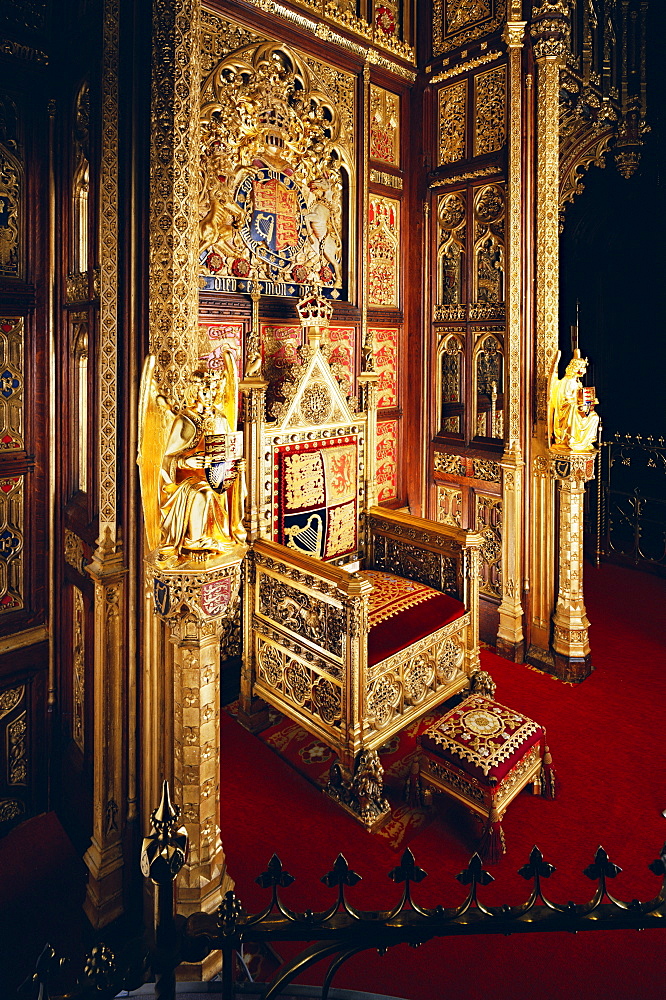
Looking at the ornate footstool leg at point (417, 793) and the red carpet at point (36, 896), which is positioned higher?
the ornate footstool leg at point (417, 793)

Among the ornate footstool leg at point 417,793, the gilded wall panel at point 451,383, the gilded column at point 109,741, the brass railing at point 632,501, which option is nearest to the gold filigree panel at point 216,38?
the gilded wall panel at point 451,383

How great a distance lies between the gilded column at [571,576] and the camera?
4.80 metres

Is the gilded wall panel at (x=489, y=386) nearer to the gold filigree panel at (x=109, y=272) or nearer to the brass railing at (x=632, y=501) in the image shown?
the brass railing at (x=632, y=501)

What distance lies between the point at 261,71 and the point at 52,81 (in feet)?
5.29

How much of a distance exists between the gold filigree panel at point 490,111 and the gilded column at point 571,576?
8.27 ft

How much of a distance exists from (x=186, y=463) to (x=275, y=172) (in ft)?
10.2

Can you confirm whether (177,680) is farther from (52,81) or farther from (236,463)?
(52,81)

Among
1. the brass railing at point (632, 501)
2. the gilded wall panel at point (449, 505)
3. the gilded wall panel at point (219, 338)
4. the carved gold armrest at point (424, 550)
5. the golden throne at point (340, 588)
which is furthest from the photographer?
the brass railing at point (632, 501)

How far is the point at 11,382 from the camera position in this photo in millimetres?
3293

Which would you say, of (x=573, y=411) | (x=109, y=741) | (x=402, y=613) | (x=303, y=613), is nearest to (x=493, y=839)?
(x=402, y=613)

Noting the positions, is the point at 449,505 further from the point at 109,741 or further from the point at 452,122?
the point at 109,741

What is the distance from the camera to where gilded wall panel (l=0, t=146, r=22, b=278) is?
3166 millimetres

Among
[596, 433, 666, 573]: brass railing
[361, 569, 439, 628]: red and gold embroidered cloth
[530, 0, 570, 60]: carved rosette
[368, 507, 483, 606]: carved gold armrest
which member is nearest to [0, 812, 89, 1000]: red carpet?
[361, 569, 439, 628]: red and gold embroidered cloth

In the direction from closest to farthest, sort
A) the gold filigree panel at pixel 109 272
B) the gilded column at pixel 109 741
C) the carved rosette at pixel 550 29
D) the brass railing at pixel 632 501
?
the gold filigree panel at pixel 109 272
the gilded column at pixel 109 741
the carved rosette at pixel 550 29
the brass railing at pixel 632 501
